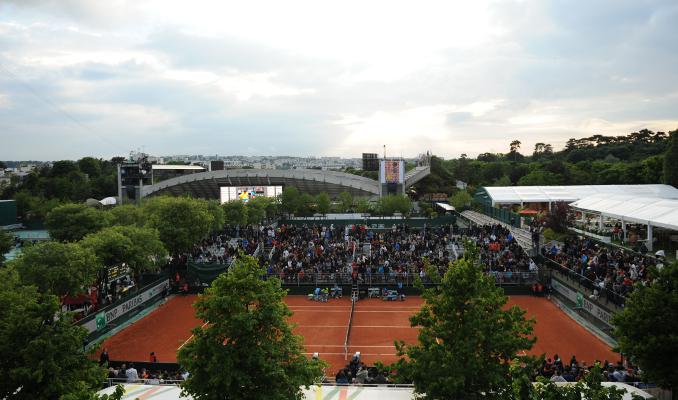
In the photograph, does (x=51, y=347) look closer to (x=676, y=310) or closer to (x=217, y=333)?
(x=217, y=333)

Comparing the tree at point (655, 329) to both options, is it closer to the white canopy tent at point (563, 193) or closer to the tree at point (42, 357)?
the tree at point (42, 357)

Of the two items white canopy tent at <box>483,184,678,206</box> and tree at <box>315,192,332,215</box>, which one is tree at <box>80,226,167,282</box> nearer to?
tree at <box>315,192,332,215</box>

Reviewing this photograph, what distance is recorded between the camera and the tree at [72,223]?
3691 cm

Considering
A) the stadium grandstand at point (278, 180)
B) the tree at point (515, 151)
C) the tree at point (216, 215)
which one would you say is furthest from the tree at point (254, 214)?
the tree at point (515, 151)

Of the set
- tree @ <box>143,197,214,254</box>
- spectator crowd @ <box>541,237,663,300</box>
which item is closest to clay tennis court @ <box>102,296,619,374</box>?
spectator crowd @ <box>541,237,663,300</box>

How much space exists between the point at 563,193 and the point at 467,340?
4361 cm

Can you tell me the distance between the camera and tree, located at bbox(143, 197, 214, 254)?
104 ft

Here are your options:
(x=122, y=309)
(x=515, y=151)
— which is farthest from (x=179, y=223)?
(x=515, y=151)

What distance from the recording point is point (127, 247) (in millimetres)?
25328

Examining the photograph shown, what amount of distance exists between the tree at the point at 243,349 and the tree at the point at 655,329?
807 cm

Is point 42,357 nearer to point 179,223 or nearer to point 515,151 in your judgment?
point 179,223

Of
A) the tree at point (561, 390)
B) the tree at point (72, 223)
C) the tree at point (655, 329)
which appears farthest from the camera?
the tree at point (72, 223)

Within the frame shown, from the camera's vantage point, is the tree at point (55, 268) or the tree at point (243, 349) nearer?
the tree at point (243, 349)

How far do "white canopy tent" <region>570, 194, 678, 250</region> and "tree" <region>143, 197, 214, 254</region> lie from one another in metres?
28.8
